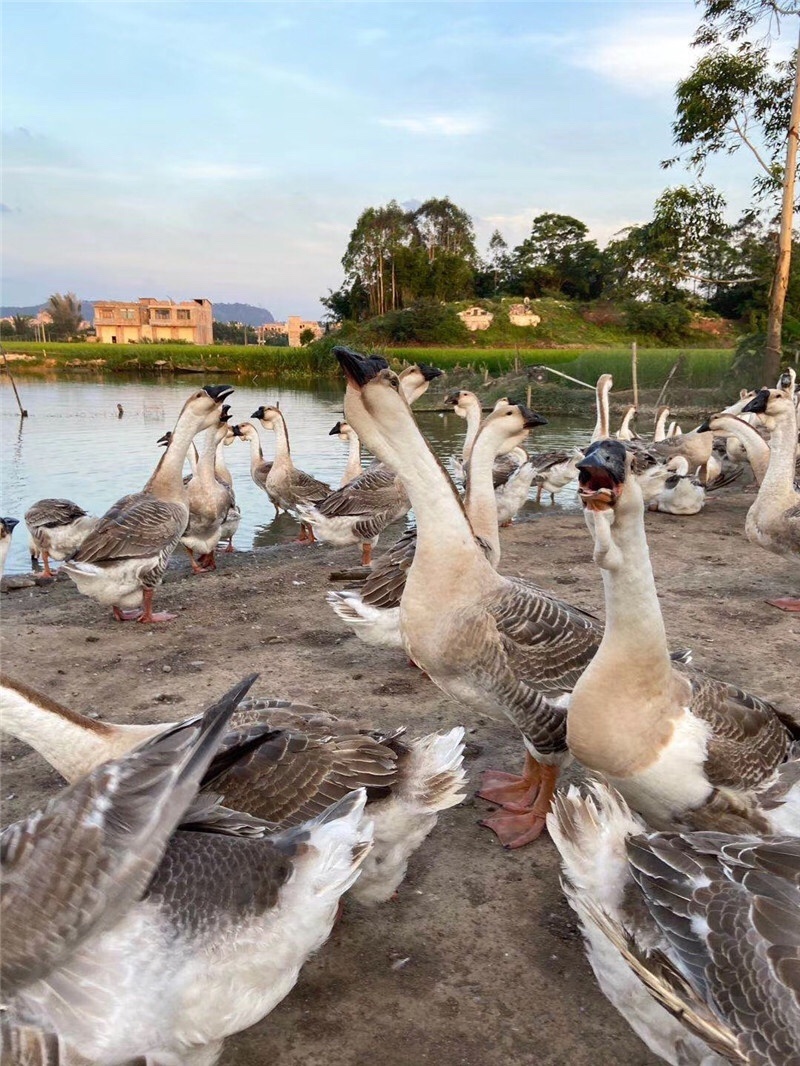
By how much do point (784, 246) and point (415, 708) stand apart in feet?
67.6

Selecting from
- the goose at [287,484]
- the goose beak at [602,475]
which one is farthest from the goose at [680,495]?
the goose beak at [602,475]

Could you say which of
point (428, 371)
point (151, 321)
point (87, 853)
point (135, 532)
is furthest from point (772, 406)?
point (151, 321)

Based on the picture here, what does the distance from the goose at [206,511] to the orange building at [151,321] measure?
102 meters

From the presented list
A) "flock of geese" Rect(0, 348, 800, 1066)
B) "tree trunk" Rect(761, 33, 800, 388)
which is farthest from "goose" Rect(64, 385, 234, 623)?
"tree trunk" Rect(761, 33, 800, 388)

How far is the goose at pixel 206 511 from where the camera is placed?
1075cm

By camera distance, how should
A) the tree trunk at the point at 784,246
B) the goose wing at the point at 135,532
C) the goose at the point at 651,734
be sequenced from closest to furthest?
the goose at the point at 651,734 → the goose wing at the point at 135,532 → the tree trunk at the point at 784,246

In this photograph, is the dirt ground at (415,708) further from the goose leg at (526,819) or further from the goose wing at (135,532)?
the goose wing at (135,532)

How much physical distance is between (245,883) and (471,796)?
2.47 metres

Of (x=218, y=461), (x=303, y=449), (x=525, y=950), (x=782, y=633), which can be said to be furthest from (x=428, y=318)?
(x=525, y=950)

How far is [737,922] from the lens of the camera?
2352mm

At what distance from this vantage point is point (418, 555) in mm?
4602

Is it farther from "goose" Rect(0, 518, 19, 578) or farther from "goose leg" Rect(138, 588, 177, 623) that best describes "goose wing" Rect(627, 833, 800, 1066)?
"goose leg" Rect(138, 588, 177, 623)

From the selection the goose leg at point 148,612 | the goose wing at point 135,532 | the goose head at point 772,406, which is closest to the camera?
the goose wing at point 135,532

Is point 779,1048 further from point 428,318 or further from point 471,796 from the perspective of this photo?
point 428,318
